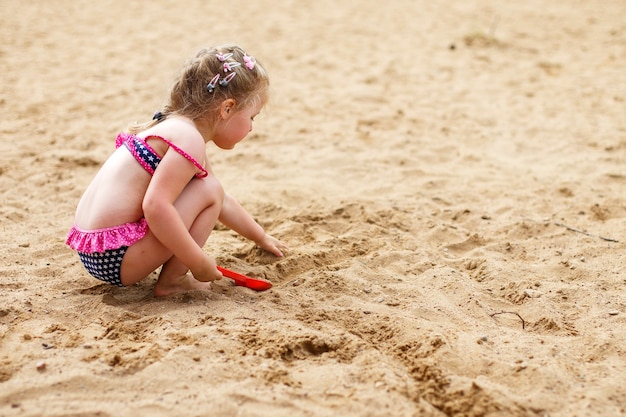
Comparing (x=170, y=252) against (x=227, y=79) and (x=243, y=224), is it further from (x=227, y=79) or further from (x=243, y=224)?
(x=227, y=79)

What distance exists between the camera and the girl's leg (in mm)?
2498

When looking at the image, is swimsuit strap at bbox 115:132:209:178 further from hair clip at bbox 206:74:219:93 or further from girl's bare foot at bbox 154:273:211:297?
girl's bare foot at bbox 154:273:211:297

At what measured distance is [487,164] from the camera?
4.23 m

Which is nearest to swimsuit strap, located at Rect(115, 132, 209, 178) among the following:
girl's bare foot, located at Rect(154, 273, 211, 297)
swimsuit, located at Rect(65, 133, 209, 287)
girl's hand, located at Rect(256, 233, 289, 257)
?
swimsuit, located at Rect(65, 133, 209, 287)

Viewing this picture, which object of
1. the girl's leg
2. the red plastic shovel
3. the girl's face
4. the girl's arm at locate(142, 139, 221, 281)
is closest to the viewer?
the girl's arm at locate(142, 139, 221, 281)

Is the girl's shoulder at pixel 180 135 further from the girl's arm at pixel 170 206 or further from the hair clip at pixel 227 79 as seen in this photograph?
the hair clip at pixel 227 79

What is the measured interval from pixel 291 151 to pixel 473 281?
6.34 feet

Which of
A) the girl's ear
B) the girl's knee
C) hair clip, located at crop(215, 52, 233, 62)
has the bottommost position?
the girl's knee

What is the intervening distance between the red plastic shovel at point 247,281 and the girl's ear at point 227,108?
63 cm

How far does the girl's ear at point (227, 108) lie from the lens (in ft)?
8.39

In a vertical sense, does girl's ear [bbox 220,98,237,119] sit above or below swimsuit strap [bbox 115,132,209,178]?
above

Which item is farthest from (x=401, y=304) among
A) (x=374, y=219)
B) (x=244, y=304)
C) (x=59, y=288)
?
(x=59, y=288)

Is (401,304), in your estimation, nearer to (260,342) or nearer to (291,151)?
(260,342)

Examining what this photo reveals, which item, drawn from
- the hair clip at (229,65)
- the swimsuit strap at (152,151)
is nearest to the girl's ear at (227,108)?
the hair clip at (229,65)
